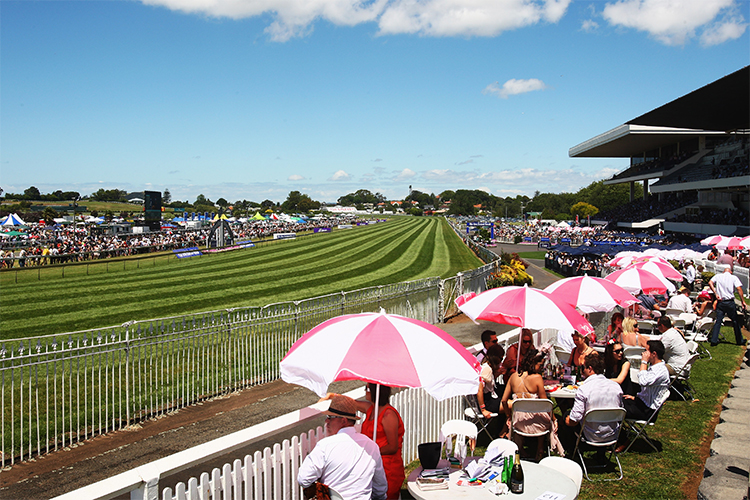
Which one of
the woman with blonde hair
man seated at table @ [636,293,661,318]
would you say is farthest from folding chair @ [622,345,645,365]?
man seated at table @ [636,293,661,318]

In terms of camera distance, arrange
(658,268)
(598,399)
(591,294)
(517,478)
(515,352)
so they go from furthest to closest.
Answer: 1. (658,268)
2. (591,294)
3. (515,352)
4. (598,399)
5. (517,478)

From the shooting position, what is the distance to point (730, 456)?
5.56 meters

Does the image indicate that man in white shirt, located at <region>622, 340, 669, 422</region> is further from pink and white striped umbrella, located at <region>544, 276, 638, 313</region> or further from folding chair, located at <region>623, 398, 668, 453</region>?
pink and white striped umbrella, located at <region>544, 276, 638, 313</region>

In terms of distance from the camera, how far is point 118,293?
1961cm

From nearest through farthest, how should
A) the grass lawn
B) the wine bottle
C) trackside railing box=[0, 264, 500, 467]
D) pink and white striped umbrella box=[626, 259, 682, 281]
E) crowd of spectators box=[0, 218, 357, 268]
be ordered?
the wine bottle < the grass lawn < trackside railing box=[0, 264, 500, 467] < pink and white striped umbrella box=[626, 259, 682, 281] < crowd of spectators box=[0, 218, 357, 268]

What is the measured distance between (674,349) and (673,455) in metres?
2.64

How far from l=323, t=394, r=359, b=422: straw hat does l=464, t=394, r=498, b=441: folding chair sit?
2678 millimetres

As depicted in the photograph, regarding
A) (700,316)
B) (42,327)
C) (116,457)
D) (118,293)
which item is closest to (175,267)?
(118,293)

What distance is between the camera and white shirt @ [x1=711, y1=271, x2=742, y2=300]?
1234 centimetres

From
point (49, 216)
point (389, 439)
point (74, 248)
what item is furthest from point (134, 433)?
point (49, 216)

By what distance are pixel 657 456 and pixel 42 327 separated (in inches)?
583

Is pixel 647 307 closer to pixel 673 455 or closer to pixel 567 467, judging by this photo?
pixel 673 455

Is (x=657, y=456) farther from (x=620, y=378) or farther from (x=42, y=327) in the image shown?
(x=42, y=327)

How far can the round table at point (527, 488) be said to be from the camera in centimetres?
418
